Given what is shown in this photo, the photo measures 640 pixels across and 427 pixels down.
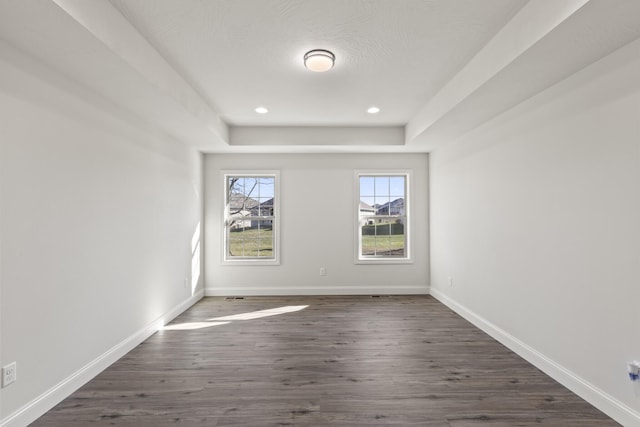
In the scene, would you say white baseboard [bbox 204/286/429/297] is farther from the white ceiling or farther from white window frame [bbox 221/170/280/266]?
the white ceiling

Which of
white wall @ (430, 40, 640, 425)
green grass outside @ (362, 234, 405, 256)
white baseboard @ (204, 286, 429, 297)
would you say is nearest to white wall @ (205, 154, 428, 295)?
white baseboard @ (204, 286, 429, 297)

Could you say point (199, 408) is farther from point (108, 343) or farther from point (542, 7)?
point (542, 7)

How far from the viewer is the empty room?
1937 millimetres

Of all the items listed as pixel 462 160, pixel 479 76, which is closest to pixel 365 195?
pixel 462 160

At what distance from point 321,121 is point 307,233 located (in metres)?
1.80

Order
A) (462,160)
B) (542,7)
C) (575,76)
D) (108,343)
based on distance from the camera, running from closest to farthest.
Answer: (542,7) < (575,76) < (108,343) < (462,160)

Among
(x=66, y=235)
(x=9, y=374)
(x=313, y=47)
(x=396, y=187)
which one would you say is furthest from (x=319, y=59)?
(x=396, y=187)

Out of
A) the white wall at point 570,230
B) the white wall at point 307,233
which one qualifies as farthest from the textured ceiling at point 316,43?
the white wall at point 307,233

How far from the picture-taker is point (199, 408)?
7.04 feet

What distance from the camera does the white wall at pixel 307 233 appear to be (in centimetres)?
520

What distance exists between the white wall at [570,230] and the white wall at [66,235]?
3620mm

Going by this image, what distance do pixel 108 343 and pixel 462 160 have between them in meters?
4.23

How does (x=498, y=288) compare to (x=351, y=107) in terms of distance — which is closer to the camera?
(x=498, y=288)

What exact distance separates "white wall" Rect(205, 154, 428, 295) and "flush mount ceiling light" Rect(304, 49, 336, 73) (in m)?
2.65
